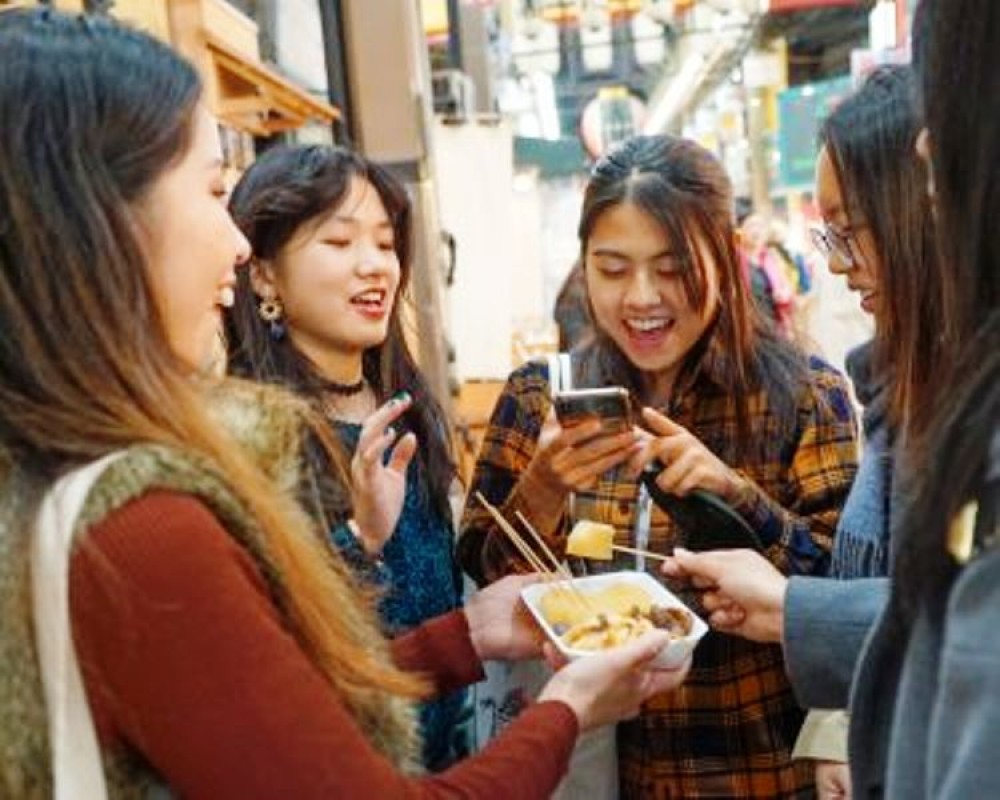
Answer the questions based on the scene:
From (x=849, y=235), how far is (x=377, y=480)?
887 millimetres

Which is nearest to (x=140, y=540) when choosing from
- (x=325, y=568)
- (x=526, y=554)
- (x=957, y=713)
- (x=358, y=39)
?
(x=325, y=568)

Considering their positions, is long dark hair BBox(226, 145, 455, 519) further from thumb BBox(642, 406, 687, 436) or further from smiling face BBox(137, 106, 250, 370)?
smiling face BBox(137, 106, 250, 370)

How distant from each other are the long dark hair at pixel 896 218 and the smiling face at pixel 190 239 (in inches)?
38.6

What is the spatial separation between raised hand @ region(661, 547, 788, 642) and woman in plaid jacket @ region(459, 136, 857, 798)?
0.55 ft

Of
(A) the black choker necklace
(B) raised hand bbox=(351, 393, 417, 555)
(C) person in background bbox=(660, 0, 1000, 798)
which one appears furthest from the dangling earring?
(C) person in background bbox=(660, 0, 1000, 798)

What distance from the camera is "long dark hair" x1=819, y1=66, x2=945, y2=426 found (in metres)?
1.57

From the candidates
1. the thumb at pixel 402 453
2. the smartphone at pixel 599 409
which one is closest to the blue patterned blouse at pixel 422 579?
the thumb at pixel 402 453

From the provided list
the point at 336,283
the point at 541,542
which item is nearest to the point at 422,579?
the point at 541,542

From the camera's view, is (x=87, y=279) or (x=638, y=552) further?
(x=638, y=552)

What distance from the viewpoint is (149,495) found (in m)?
0.93

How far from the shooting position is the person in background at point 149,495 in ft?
3.01

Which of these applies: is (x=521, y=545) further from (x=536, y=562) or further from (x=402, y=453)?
(x=402, y=453)

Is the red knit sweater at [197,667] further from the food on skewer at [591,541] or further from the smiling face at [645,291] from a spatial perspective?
the smiling face at [645,291]

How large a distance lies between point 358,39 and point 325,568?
3.93 metres
